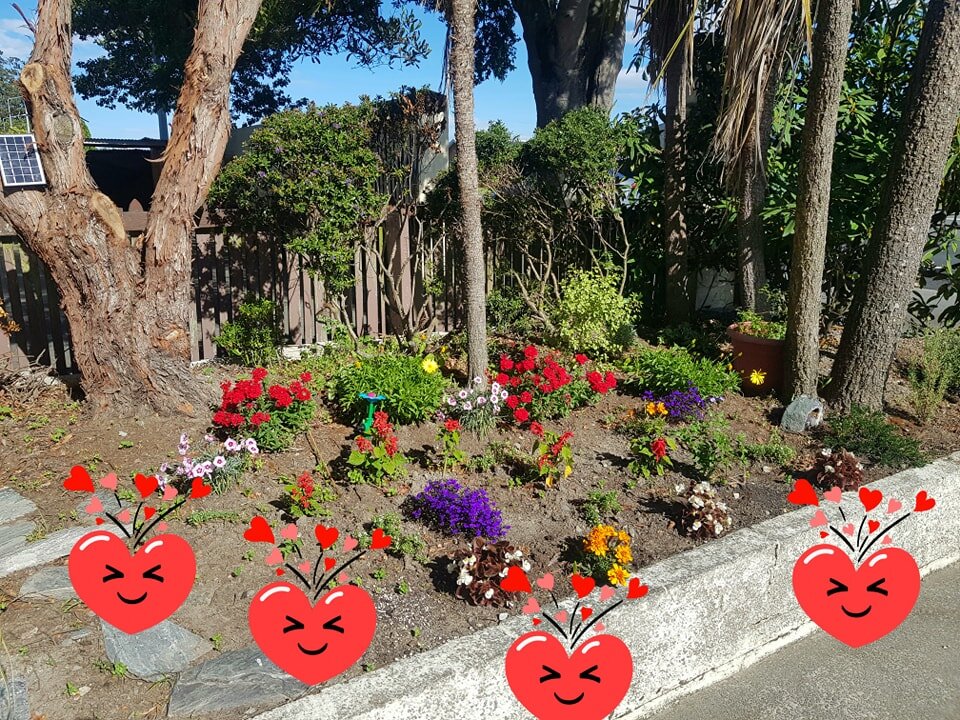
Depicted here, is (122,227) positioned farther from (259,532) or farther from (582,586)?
(582,586)

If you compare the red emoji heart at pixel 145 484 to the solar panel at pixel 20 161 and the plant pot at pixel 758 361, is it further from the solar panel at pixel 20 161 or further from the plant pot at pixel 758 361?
the plant pot at pixel 758 361

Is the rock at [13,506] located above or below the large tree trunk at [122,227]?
below

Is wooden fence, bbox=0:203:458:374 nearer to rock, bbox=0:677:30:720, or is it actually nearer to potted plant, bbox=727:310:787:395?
potted plant, bbox=727:310:787:395

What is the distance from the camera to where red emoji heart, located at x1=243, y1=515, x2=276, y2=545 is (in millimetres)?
3520

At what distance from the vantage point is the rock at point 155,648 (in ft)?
8.96

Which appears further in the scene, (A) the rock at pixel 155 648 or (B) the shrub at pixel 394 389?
(B) the shrub at pixel 394 389

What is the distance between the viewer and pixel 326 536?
11.6 feet

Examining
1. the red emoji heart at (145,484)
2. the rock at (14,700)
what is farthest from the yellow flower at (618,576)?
the red emoji heart at (145,484)

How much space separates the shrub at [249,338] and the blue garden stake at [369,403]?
1.69 m

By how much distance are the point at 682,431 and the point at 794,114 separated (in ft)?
13.1

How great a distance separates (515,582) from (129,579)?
159 cm

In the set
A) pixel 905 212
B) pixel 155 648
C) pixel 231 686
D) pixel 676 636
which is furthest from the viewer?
pixel 905 212

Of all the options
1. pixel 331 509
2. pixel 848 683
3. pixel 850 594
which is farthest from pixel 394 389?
pixel 848 683

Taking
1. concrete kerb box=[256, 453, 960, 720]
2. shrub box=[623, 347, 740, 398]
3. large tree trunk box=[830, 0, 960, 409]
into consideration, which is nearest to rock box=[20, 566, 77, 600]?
concrete kerb box=[256, 453, 960, 720]
